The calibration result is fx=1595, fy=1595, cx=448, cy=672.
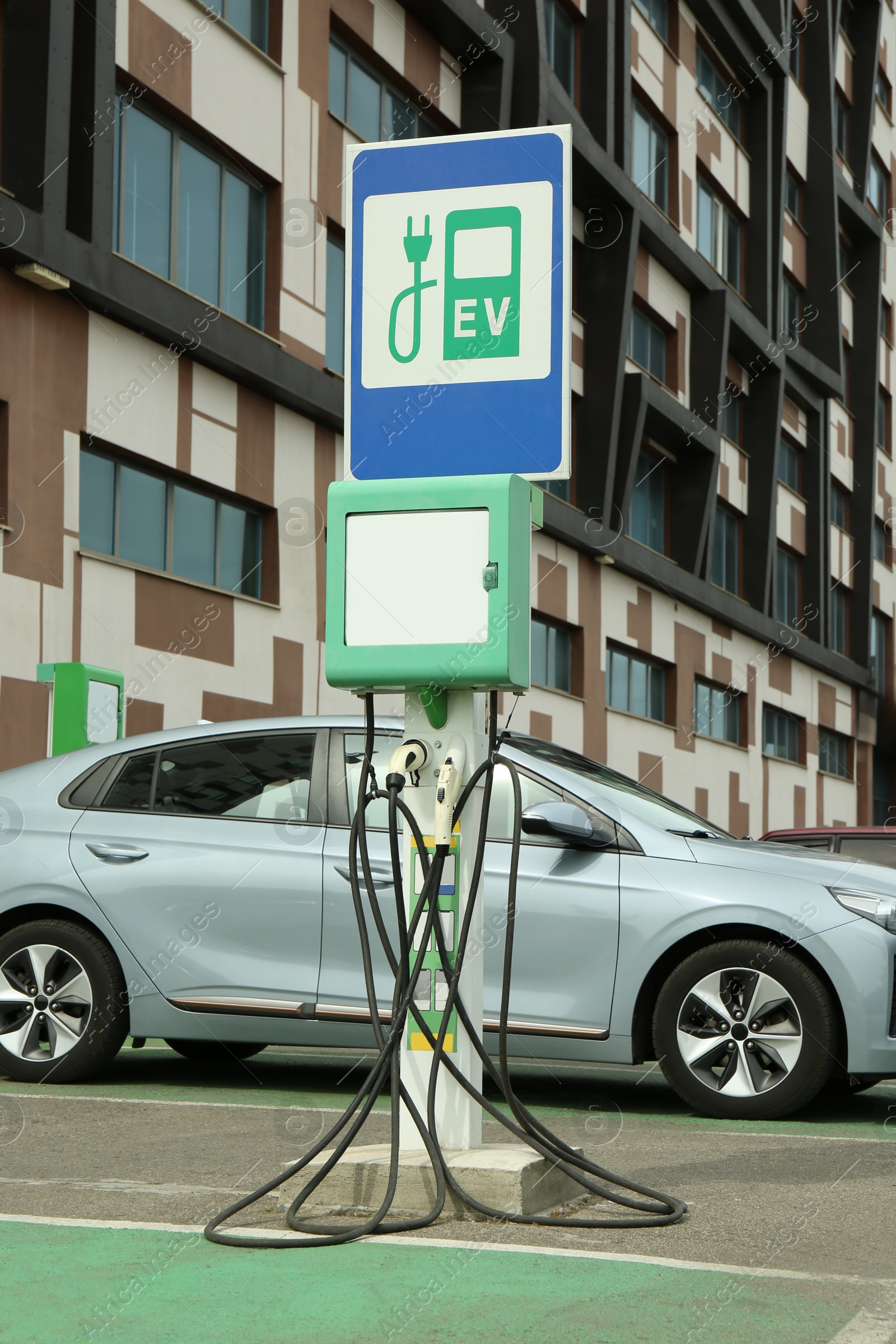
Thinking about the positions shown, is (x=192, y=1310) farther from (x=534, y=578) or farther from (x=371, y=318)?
(x=534, y=578)

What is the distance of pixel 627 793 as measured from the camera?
7512mm

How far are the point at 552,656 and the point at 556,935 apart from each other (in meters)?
18.8

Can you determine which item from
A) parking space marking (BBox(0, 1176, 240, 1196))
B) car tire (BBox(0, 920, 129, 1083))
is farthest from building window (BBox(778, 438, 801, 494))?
parking space marking (BBox(0, 1176, 240, 1196))

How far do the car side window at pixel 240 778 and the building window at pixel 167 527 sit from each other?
308 inches

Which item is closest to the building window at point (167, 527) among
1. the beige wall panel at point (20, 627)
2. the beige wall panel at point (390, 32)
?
the beige wall panel at point (20, 627)

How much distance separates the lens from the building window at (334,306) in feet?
→ 63.9

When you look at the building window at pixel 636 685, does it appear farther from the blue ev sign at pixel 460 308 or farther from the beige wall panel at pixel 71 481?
the blue ev sign at pixel 460 308

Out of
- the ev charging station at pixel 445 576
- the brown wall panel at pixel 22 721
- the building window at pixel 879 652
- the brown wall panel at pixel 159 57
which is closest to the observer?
the ev charging station at pixel 445 576

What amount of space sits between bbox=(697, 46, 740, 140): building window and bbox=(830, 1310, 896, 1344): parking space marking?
106 feet

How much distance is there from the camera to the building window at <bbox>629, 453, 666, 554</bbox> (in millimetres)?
29828

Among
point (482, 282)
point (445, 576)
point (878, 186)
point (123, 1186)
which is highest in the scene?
point (878, 186)

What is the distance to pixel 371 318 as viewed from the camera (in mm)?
5051

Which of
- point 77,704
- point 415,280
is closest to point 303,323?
point 77,704

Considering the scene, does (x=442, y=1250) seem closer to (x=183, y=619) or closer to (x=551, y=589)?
(x=183, y=619)
